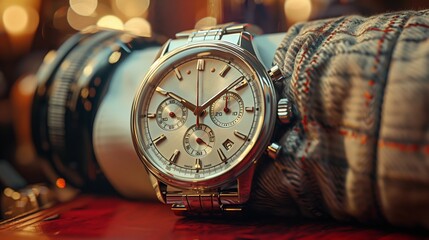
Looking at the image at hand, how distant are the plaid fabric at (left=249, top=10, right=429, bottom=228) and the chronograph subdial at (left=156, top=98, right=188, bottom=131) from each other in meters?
0.18

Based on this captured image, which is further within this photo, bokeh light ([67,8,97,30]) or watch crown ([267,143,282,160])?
bokeh light ([67,8,97,30])

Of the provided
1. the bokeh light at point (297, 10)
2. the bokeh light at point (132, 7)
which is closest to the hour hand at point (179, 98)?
the bokeh light at point (297, 10)

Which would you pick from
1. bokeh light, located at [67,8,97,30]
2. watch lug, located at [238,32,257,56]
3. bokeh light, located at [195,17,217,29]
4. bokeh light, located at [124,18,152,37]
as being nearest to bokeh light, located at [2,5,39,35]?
bokeh light, located at [67,8,97,30]

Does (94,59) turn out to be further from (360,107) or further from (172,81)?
(360,107)

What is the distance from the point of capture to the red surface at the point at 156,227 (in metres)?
0.72

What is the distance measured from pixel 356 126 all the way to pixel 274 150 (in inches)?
5.8

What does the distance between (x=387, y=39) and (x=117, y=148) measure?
576 mm

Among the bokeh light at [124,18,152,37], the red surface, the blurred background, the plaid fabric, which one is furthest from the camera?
the bokeh light at [124,18,152,37]

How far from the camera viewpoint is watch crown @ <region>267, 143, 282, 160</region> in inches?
29.4

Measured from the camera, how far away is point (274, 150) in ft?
2.45

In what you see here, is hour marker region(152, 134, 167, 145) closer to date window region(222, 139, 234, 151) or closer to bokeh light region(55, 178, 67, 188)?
date window region(222, 139, 234, 151)

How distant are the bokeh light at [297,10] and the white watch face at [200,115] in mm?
755

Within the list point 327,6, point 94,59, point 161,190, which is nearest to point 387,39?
point 161,190

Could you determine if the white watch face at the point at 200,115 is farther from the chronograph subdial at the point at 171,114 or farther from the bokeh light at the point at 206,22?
the bokeh light at the point at 206,22
